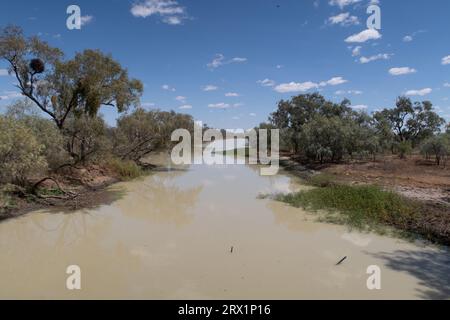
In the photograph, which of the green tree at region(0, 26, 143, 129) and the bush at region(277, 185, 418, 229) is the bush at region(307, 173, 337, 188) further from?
the green tree at region(0, 26, 143, 129)

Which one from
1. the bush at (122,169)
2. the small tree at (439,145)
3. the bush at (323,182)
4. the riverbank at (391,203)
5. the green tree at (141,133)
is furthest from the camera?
the green tree at (141,133)

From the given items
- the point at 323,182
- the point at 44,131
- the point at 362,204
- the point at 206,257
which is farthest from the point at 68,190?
the point at 323,182

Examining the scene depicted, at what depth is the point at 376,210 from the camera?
9.72 meters

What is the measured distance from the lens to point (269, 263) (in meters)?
6.48

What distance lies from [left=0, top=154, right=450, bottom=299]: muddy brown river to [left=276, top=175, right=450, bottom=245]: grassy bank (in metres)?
0.73

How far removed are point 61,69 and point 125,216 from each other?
29.5 ft

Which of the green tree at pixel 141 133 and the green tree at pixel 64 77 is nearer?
the green tree at pixel 64 77

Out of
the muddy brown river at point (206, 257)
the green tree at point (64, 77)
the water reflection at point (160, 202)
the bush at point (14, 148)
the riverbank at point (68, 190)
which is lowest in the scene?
the muddy brown river at point (206, 257)

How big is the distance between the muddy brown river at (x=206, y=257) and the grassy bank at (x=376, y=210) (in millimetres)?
735

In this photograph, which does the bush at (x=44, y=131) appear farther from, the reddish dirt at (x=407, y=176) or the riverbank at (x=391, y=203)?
the reddish dirt at (x=407, y=176)

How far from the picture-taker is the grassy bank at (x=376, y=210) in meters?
8.16

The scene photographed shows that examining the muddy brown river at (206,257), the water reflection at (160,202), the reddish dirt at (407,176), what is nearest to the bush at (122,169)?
the water reflection at (160,202)

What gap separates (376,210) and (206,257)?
6.22m

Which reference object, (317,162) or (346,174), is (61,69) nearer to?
(346,174)
